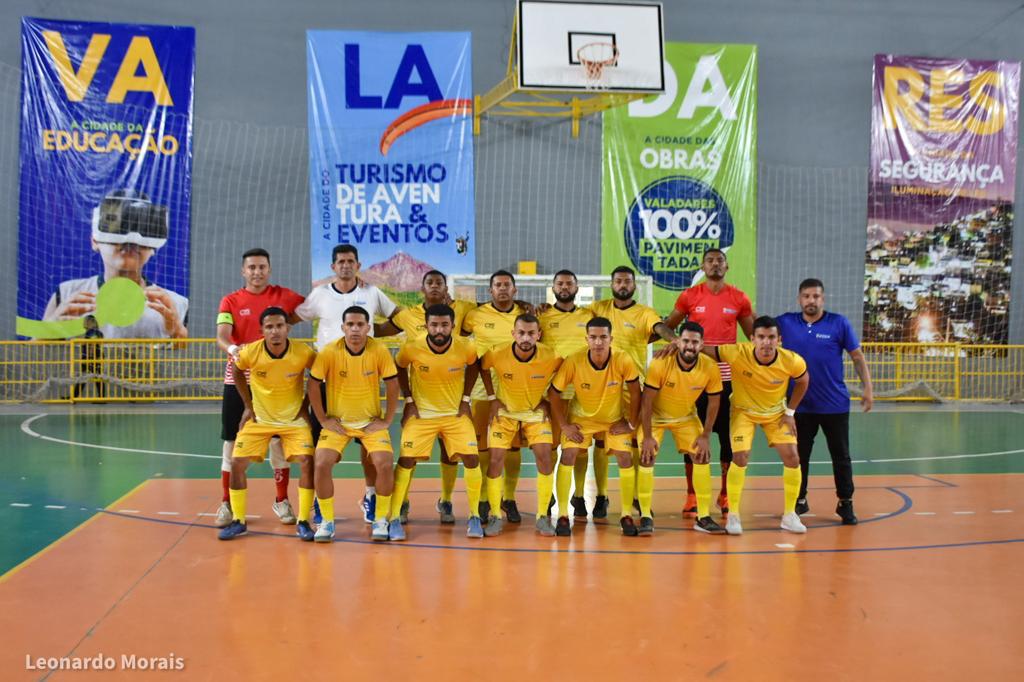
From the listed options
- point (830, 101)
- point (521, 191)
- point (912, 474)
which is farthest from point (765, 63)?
point (912, 474)

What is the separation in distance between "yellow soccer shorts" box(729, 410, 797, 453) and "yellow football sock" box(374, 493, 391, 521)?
2.41 meters

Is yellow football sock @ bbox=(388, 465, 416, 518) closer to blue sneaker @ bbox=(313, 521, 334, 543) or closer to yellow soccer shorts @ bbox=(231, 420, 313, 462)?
blue sneaker @ bbox=(313, 521, 334, 543)

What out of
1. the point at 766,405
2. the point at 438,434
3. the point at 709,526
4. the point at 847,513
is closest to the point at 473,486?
the point at 438,434

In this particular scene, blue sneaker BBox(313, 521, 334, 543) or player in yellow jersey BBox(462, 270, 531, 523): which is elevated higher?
player in yellow jersey BBox(462, 270, 531, 523)

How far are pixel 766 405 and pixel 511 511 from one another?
1979 millimetres

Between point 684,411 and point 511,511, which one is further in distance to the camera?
point 511,511

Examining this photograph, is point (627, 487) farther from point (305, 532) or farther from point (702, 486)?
point (305, 532)

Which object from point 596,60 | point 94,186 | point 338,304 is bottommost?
point 338,304

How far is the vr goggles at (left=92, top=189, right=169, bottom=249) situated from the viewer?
14273 mm

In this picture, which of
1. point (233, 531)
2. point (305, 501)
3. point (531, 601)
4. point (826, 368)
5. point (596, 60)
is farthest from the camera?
point (596, 60)

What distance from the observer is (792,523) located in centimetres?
608

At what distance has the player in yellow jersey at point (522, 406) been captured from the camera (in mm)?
5992

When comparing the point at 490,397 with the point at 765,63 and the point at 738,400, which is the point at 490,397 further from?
the point at 765,63

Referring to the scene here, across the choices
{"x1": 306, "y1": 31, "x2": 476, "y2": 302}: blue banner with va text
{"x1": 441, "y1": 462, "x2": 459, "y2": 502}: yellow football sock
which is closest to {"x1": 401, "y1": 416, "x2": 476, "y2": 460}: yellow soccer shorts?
{"x1": 441, "y1": 462, "x2": 459, "y2": 502}: yellow football sock
